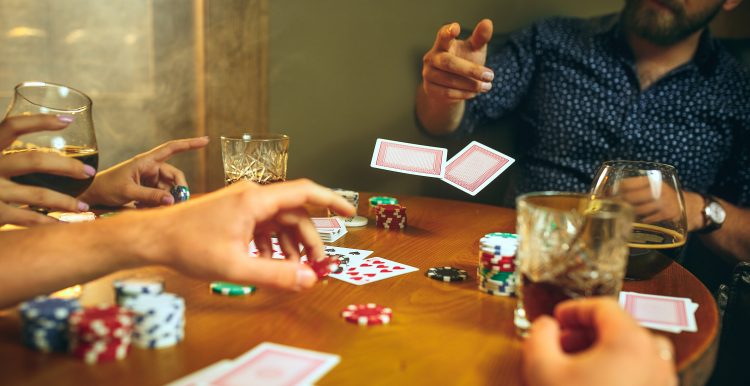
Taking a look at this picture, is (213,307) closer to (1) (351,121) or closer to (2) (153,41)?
(1) (351,121)

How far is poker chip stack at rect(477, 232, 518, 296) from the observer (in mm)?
1117

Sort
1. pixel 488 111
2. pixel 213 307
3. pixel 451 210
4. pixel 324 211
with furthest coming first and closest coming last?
pixel 488 111, pixel 451 210, pixel 324 211, pixel 213 307

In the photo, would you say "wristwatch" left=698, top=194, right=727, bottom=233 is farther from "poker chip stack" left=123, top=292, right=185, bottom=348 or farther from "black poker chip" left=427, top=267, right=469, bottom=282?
"poker chip stack" left=123, top=292, right=185, bottom=348

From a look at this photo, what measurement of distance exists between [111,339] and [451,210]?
1194 mm

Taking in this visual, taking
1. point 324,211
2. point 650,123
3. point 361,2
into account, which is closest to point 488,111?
point 650,123

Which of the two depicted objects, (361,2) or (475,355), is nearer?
(475,355)

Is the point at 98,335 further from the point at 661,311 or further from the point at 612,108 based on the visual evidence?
the point at 612,108

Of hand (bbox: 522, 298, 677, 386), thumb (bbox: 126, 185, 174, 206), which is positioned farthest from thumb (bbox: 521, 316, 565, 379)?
thumb (bbox: 126, 185, 174, 206)

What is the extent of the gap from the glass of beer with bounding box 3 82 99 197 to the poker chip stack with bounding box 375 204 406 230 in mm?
646

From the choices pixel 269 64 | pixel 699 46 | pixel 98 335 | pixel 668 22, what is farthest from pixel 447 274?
pixel 269 64

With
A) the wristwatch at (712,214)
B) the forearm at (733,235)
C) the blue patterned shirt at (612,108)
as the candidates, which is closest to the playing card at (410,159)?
the wristwatch at (712,214)

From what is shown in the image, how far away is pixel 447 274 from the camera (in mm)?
1213

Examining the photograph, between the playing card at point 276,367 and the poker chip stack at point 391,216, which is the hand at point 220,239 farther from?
the poker chip stack at point 391,216

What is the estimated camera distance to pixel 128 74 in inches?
126
